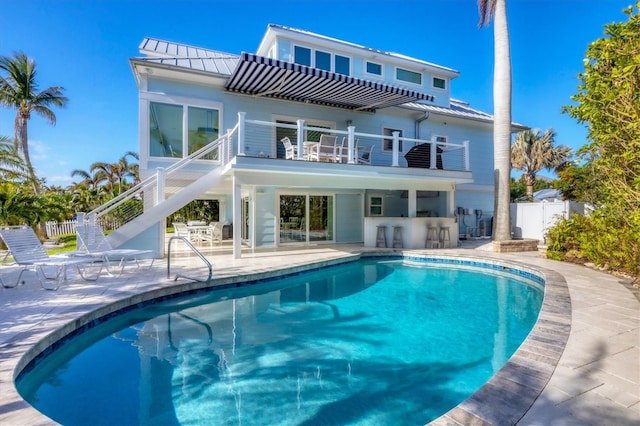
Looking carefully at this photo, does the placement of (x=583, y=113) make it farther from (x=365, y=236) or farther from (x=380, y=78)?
(x=380, y=78)

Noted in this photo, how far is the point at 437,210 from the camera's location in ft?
53.6

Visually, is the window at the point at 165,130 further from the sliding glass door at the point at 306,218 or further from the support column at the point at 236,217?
the sliding glass door at the point at 306,218

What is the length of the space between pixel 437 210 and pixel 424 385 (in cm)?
1331

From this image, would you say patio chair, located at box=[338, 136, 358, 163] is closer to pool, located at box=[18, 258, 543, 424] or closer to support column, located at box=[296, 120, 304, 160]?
support column, located at box=[296, 120, 304, 160]

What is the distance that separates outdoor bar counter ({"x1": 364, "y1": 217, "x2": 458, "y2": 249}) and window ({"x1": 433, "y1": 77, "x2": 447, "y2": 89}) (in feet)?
24.1

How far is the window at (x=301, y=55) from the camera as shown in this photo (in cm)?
1362

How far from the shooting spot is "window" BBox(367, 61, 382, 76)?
1515 cm

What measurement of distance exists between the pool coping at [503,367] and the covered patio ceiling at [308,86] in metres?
6.41

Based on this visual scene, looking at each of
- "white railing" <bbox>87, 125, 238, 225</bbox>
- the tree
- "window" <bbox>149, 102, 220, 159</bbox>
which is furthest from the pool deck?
"window" <bbox>149, 102, 220, 159</bbox>

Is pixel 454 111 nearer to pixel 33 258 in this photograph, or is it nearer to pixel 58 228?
pixel 33 258

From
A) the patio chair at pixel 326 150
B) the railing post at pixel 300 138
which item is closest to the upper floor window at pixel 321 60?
the patio chair at pixel 326 150

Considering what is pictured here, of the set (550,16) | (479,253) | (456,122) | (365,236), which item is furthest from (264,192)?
(550,16)

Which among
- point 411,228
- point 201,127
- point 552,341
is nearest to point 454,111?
point 411,228

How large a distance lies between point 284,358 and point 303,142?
25.3ft
